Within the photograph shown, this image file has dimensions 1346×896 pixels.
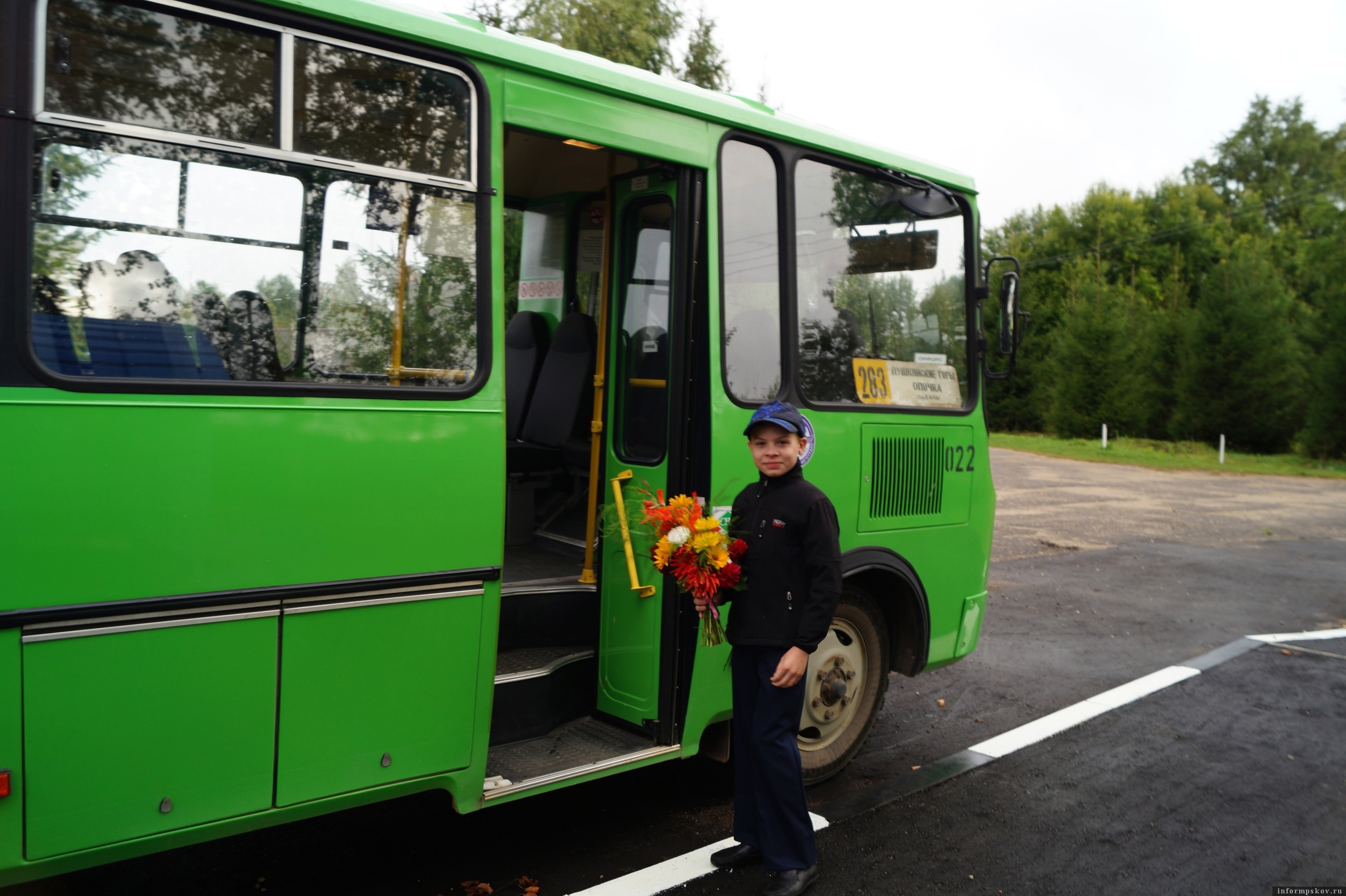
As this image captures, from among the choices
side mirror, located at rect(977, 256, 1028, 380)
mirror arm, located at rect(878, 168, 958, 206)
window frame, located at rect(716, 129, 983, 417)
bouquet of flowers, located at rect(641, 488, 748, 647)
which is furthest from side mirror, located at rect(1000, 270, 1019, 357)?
bouquet of flowers, located at rect(641, 488, 748, 647)

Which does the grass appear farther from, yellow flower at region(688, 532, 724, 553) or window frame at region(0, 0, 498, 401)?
window frame at region(0, 0, 498, 401)

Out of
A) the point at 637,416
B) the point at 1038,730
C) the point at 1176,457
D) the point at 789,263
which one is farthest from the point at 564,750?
the point at 1176,457

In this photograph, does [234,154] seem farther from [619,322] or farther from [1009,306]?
[1009,306]

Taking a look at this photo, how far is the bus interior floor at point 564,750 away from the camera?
3.67 m

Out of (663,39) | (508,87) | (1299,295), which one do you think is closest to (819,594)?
(508,87)

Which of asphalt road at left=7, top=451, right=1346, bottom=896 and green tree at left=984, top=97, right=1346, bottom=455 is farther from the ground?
green tree at left=984, top=97, right=1346, bottom=455

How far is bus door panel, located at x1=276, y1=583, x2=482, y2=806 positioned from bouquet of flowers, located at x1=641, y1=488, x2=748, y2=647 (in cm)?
66

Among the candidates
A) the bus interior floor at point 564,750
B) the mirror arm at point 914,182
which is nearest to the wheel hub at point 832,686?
the bus interior floor at point 564,750

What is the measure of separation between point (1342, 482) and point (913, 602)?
23.8 meters

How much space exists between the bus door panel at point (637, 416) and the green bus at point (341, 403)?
17mm

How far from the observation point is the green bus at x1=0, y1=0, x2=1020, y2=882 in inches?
101

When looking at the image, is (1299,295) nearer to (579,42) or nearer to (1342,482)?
(1342,482)

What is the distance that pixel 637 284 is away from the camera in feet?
14.0

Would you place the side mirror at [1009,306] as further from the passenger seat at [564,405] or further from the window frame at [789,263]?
the passenger seat at [564,405]
